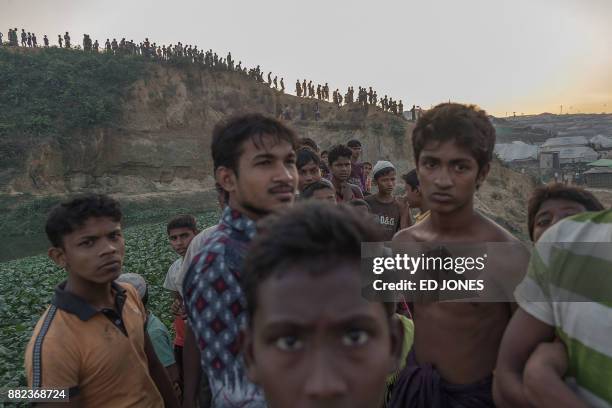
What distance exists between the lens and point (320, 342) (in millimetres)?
1058

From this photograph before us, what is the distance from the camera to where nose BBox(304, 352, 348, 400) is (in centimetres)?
101

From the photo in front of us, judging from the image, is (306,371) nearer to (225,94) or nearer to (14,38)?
(225,94)

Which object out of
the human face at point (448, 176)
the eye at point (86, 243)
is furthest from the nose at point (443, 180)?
the eye at point (86, 243)

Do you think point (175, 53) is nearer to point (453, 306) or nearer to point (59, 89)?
point (59, 89)

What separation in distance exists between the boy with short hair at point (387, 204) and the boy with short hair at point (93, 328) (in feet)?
10.6

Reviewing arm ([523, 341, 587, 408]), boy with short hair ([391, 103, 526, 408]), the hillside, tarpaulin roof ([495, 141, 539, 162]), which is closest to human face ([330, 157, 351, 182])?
boy with short hair ([391, 103, 526, 408])

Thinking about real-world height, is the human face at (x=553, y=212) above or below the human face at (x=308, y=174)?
below

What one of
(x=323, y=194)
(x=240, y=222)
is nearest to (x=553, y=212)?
Answer: (x=240, y=222)

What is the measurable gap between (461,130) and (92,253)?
1.98 m

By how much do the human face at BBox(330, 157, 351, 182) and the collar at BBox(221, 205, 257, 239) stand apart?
12.0 ft

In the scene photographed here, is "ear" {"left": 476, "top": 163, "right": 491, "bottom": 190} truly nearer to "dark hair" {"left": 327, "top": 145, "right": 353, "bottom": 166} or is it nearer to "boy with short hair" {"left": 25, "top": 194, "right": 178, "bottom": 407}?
"boy with short hair" {"left": 25, "top": 194, "right": 178, "bottom": 407}

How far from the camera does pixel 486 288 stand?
6.66 feet

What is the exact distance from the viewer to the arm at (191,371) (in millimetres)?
2260

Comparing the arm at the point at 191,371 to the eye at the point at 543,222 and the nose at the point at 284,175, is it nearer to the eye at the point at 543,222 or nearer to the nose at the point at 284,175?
the nose at the point at 284,175
